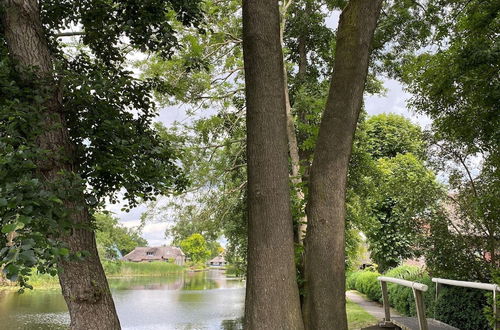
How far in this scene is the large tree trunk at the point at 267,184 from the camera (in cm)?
273

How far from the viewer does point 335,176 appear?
3010mm

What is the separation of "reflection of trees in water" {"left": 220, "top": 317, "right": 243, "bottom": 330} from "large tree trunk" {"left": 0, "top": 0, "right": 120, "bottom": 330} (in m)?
8.69

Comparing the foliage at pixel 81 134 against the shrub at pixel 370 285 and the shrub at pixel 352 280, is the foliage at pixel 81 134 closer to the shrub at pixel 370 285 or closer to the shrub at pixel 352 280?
the shrub at pixel 370 285

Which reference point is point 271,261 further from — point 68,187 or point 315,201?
point 68,187

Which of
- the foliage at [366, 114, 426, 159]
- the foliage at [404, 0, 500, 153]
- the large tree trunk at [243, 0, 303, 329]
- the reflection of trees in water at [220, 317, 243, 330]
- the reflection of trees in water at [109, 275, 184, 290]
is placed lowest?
the reflection of trees in water at [109, 275, 184, 290]

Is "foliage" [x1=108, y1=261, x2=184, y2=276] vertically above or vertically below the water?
below

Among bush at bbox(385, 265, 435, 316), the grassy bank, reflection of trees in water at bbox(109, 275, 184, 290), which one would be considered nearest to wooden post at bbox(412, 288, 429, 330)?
bush at bbox(385, 265, 435, 316)

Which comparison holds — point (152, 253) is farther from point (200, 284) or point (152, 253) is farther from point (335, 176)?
point (335, 176)

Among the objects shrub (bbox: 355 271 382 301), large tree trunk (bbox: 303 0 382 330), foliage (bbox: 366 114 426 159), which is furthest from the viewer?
foliage (bbox: 366 114 426 159)

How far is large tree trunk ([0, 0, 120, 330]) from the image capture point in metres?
3.41

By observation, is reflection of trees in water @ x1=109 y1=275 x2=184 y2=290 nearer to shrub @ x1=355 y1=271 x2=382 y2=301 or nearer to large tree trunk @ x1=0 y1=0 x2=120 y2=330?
shrub @ x1=355 y1=271 x2=382 y2=301

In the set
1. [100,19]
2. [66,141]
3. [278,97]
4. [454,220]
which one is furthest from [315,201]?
[454,220]

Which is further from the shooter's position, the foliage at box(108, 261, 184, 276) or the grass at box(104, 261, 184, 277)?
the foliage at box(108, 261, 184, 276)

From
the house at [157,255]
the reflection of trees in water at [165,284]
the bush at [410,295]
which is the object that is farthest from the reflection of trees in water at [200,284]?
the house at [157,255]
